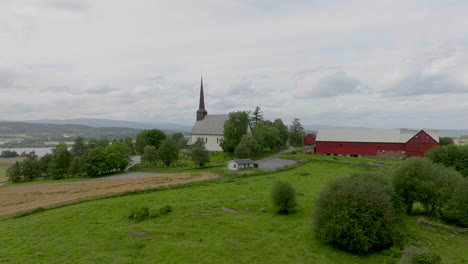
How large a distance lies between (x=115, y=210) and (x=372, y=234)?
23.8 m

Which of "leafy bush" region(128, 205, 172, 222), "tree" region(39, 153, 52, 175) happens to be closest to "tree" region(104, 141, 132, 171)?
"tree" region(39, 153, 52, 175)

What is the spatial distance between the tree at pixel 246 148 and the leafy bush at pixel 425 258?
159 feet

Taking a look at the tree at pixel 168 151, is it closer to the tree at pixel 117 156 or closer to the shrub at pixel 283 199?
the tree at pixel 117 156

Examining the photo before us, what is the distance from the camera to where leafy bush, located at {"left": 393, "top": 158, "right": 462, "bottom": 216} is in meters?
21.9

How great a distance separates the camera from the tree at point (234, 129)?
2881 inches

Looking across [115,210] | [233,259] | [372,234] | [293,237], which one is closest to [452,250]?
[372,234]

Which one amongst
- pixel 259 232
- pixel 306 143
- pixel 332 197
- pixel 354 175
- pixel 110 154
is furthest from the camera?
pixel 306 143

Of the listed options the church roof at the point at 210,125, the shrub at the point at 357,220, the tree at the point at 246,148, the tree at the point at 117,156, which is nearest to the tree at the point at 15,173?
the tree at the point at 117,156

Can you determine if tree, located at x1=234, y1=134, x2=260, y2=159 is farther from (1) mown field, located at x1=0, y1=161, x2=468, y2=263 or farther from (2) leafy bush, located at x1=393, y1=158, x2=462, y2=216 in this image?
(2) leafy bush, located at x1=393, y1=158, x2=462, y2=216

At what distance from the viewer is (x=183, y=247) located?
17.2m

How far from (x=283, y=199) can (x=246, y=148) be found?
3800 cm

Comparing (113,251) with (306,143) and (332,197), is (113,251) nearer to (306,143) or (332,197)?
(332,197)

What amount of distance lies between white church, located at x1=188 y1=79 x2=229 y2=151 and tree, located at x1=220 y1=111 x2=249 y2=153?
48.7 feet

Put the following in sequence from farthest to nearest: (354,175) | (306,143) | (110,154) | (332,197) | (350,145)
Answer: (306,143) → (350,145) → (110,154) → (354,175) → (332,197)
